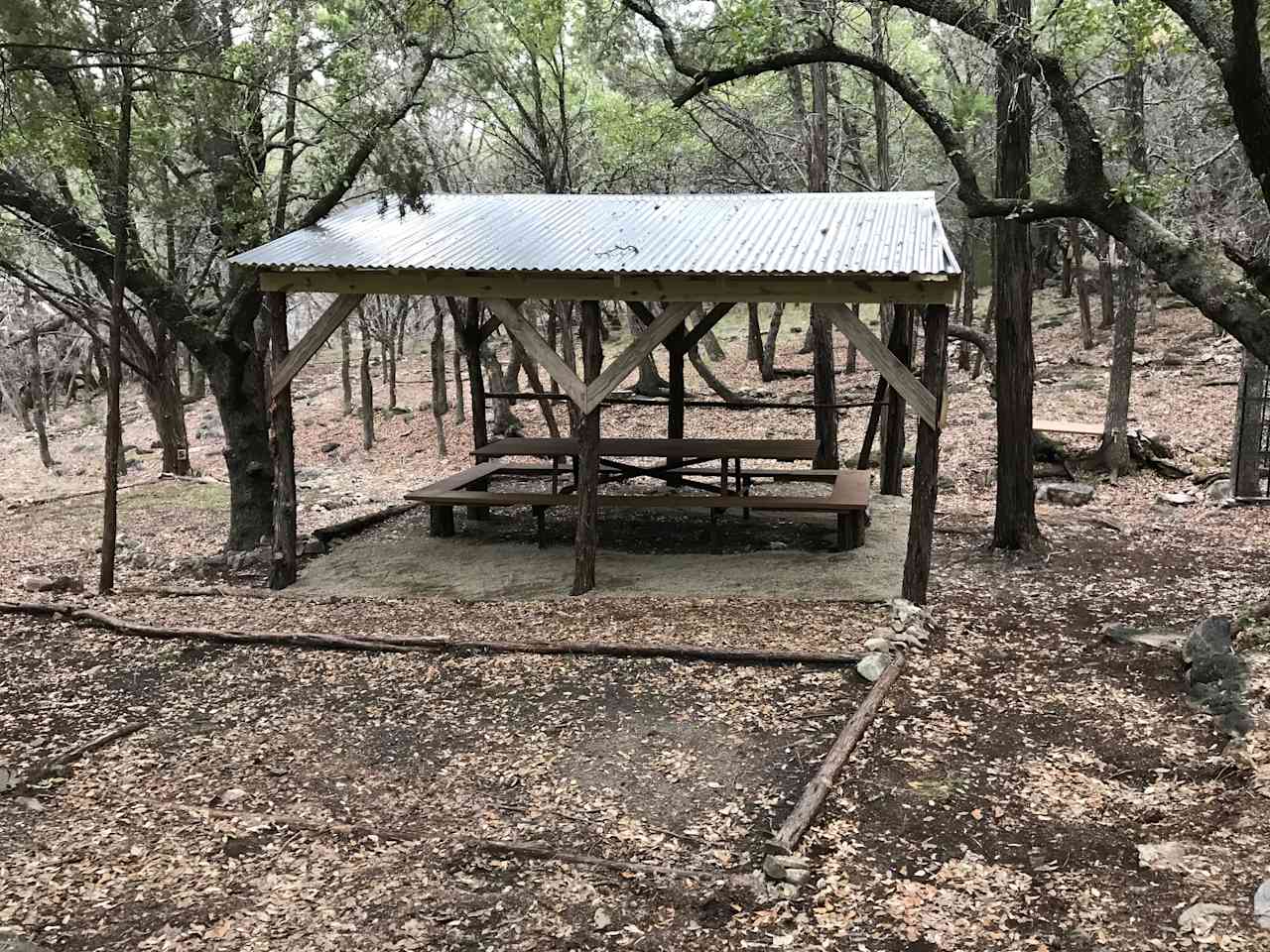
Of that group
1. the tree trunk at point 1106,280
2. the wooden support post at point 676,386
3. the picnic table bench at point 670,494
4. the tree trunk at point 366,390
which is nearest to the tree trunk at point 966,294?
the tree trunk at point 1106,280

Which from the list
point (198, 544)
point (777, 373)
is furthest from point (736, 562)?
point (777, 373)

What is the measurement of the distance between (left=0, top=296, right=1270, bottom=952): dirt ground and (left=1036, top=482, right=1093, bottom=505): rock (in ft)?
6.33

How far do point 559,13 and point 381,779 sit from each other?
1307 cm

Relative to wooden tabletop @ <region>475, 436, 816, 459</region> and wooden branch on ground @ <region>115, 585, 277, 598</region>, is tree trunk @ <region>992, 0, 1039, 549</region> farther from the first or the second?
wooden branch on ground @ <region>115, 585, 277, 598</region>

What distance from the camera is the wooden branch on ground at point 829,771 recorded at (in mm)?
4340

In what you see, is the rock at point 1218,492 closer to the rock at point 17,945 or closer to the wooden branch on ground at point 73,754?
the wooden branch on ground at point 73,754

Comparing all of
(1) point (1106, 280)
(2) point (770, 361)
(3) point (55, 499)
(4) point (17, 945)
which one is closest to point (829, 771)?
(4) point (17, 945)

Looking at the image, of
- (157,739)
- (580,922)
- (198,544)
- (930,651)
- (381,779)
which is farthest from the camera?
(198,544)

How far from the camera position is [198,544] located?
37.3 feet

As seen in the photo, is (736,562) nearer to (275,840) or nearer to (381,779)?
(381,779)

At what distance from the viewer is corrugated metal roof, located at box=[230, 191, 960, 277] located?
757 centimetres

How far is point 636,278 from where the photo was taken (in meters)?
7.73

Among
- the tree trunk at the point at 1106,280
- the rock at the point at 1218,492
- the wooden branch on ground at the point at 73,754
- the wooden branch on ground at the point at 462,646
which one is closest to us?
the wooden branch on ground at the point at 73,754

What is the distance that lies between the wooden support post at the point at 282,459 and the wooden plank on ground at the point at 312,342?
43 millimetres
